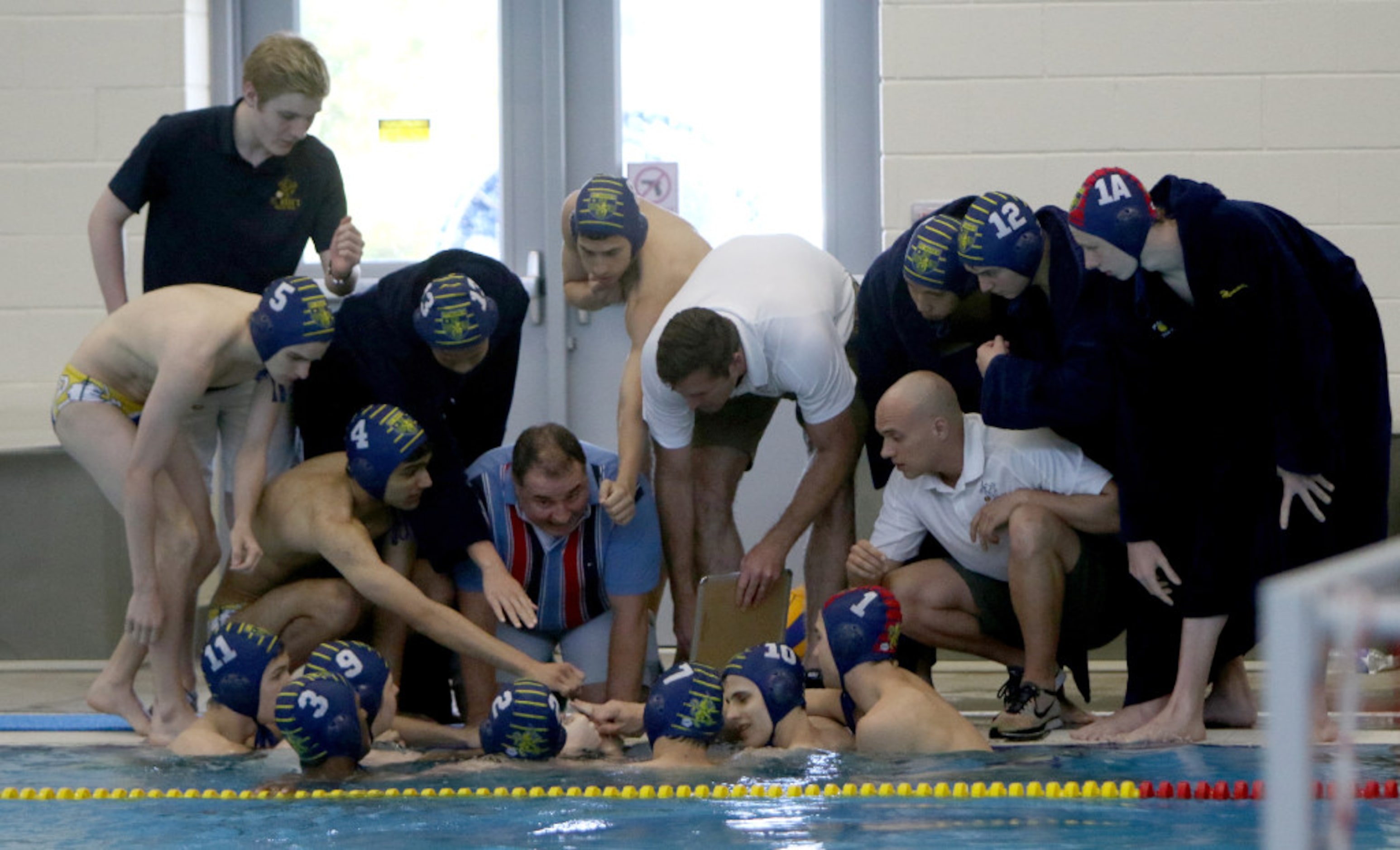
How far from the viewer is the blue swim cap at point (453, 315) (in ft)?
13.8

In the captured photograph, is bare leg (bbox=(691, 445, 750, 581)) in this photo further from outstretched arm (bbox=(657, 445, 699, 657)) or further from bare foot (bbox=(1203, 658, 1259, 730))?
bare foot (bbox=(1203, 658, 1259, 730))

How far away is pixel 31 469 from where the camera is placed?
602cm

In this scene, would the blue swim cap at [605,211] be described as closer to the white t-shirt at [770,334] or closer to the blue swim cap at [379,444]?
the white t-shirt at [770,334]

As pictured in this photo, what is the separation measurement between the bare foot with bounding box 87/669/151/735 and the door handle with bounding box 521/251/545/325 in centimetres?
260

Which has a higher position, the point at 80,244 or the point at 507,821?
the point at 80,244

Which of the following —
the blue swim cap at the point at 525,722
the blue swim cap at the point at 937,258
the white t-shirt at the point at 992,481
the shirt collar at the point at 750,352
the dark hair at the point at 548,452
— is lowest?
the blue swim cap at the point at 525,722

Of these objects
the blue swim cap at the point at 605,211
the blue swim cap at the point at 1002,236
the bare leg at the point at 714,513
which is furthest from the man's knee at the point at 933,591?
the blue swim cap at the point at 605,211

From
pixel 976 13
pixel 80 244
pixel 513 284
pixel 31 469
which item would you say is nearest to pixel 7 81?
pixel 80 244

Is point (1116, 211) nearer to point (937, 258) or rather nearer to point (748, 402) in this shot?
point (937, 258)

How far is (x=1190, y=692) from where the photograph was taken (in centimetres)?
411

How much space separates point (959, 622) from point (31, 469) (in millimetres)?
3627

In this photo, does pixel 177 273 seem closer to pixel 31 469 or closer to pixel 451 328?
pixel 451 328

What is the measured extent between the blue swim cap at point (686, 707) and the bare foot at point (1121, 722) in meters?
1.00

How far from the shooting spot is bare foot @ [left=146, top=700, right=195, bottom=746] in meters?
4.36
